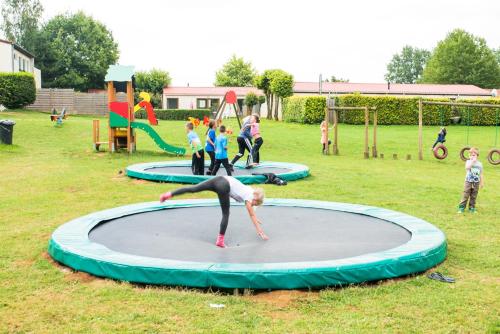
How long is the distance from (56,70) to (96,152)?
34301 millimetres

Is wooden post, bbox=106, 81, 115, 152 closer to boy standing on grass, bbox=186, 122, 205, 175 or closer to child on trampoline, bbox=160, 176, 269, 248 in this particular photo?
boy standing on grass, bbox=186, 122, 205, 175

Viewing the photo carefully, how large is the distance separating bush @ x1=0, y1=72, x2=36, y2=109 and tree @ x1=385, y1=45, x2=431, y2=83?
3154 inches

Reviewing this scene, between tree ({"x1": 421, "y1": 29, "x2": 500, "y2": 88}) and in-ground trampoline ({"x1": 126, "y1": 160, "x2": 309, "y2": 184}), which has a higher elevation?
tree ({"x1": 421, "y1": 29, "x2": 500, "y2": 88})

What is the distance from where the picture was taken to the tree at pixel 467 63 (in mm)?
59531

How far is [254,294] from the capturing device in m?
4.58

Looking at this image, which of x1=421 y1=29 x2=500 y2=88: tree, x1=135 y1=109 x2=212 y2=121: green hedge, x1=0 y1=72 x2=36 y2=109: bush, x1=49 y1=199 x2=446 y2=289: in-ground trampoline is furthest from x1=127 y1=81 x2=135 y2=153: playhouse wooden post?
x1=421 y1=29 x2=500 y2=88: tree

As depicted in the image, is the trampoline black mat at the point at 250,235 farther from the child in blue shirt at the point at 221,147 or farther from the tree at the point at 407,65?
the tree at the point at 407,65

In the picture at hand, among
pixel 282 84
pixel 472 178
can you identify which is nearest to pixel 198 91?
pixel 282 84

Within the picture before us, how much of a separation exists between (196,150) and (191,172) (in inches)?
53.8

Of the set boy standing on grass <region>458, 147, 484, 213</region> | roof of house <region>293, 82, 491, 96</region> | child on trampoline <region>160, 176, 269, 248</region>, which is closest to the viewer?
child on trampoline <region>160, 176, 269, 248</region>

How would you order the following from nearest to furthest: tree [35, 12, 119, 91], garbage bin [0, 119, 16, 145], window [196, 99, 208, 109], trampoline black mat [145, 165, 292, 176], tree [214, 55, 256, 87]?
trampoline black mat [145, 165, 292, 176] → garbage bin [0, 119, 16, 145] → window [196, 99, 208, 109] → tree [35, 12, 119, 91] → tree [214, 55, 256, 87]

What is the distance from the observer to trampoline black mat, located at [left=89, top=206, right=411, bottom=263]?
537 centimetres

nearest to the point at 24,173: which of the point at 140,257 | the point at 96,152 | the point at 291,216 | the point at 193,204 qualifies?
the point at 96,152

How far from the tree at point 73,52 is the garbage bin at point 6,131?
3215 cm
